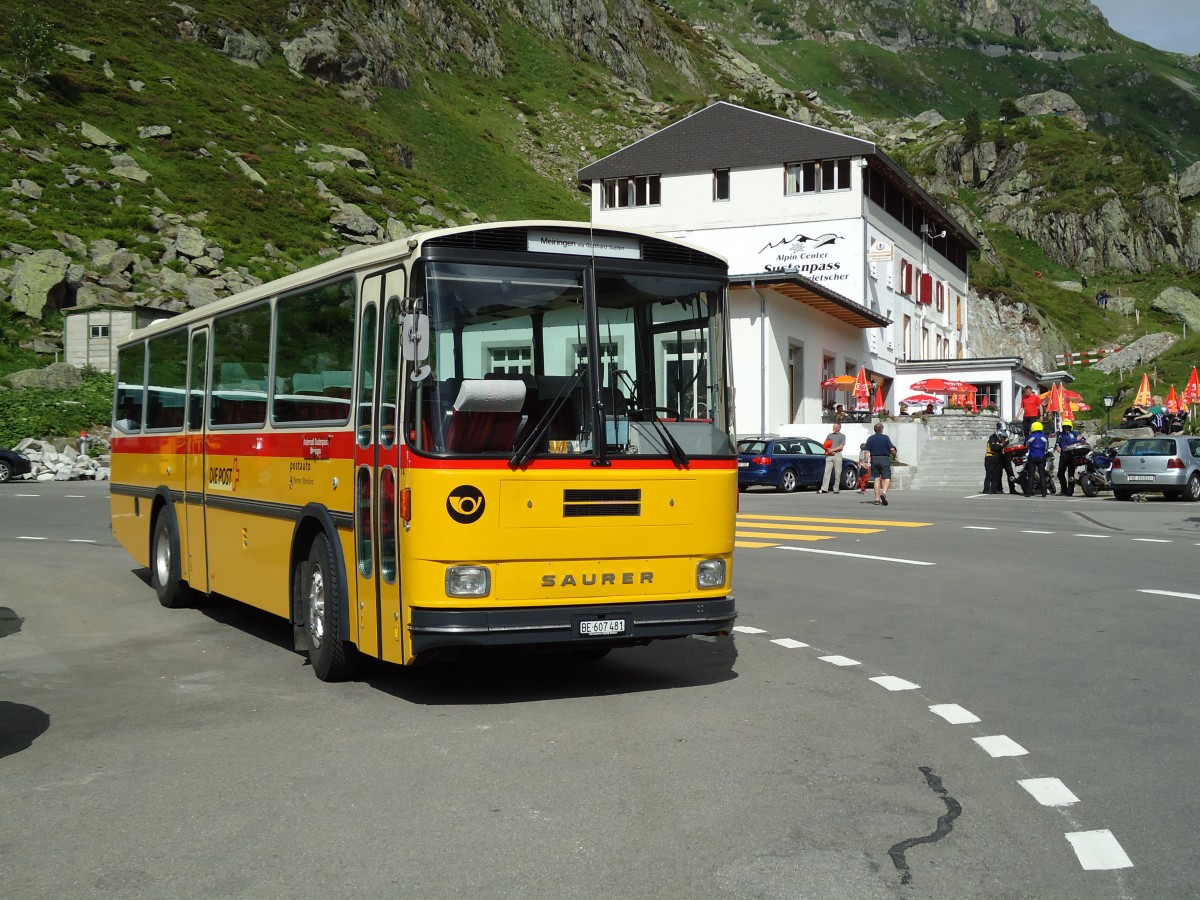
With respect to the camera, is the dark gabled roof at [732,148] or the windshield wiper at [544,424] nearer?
the windshield wiper at [544,424]

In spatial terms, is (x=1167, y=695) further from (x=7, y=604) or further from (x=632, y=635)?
(x=7, y=604)

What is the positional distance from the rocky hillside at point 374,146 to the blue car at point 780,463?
96.1 ft

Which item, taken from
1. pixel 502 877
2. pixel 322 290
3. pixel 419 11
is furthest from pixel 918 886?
pixel 419 11

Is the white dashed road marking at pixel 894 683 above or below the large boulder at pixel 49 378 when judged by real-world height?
below

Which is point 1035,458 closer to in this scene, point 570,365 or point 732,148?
point 570,365

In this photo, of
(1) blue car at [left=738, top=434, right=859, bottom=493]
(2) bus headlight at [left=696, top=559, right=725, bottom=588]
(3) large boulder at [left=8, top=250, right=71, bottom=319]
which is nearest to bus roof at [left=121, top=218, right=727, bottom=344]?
(2) bus headlight at [left=696, top=559, right=725, bottom=588]

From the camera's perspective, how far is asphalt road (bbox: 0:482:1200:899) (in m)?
4.81

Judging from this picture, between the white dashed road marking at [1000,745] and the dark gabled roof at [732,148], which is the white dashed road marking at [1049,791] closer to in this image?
the white dashed road marking at [1000,745]

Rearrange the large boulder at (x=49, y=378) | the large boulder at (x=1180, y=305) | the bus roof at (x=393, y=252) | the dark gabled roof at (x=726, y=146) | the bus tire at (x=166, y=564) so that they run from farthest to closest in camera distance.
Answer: the large boulder at (x=1180, y=305), the dark gabled roof at (x=726, y=146), the large boulder at (x=49, y=378), the bus tire at (x=166, y=564), the bus roof at (x=393, y=252)

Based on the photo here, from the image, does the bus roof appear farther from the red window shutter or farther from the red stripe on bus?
the red window shutter

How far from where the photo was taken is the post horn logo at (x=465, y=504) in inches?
294

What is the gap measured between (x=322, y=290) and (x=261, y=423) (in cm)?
140

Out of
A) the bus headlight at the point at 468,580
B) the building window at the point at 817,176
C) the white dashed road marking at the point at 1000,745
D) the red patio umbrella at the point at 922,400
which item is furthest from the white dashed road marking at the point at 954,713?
the red patio umbrella at the point at 922,400

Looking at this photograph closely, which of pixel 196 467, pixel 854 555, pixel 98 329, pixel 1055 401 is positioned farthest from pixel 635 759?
pixel 98 329
